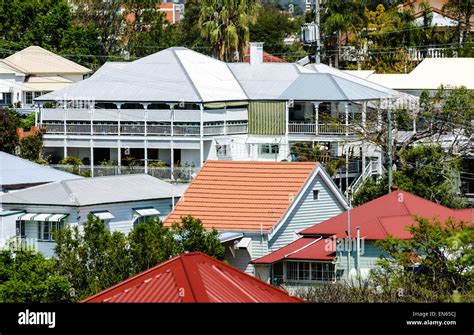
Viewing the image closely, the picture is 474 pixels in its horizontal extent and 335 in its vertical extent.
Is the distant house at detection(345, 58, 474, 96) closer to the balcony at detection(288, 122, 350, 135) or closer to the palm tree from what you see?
the palm tree

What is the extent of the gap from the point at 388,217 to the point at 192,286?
19.6 m

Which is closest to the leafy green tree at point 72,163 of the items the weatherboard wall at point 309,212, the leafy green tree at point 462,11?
the weatherboard wall at point 309,212

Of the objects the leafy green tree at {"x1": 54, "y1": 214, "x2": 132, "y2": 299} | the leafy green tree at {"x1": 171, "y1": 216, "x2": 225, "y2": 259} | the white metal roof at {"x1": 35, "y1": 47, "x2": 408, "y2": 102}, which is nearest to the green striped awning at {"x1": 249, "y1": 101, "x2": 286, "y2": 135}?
the white metal roof at {"x1": 35, "y1": 47, "x2": 408, "y2": 102}

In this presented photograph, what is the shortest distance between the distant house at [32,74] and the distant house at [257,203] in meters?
35.6

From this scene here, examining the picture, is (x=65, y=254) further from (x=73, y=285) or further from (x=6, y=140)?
(x=6, y=140)

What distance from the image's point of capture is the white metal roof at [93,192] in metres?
40.6

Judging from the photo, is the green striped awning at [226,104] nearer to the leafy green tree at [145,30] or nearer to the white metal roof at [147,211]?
the white metal roof at [147,211]

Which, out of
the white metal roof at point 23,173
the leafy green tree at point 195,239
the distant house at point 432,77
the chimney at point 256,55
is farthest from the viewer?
the distant house at point 432,77

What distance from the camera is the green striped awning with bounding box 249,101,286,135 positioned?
200ft

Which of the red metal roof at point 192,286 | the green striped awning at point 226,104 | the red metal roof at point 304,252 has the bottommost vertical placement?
the red metal roof at point 304,252

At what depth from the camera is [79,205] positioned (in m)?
40.1

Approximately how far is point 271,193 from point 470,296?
17.0 metres

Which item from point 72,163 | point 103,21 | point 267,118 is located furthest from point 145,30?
point 72,163

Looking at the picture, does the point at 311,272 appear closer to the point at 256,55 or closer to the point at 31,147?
the point at 31,147
